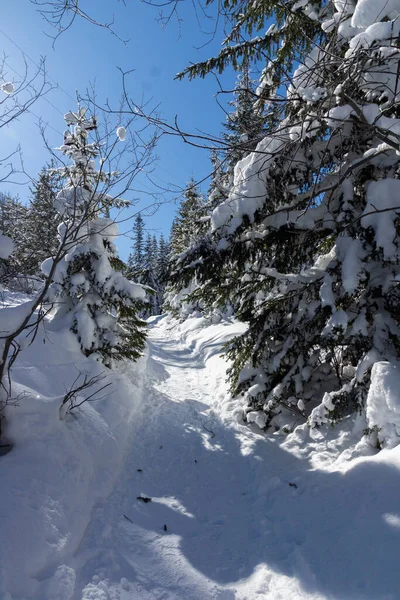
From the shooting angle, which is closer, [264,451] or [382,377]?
[382,377]

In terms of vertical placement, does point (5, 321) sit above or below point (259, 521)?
above

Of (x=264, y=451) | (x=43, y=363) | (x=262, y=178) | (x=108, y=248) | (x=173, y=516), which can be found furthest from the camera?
(x=108, y=248)

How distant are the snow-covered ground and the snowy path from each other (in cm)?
1

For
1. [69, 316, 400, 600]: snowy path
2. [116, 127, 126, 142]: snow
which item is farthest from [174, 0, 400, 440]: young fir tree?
[116, 127, 126, 142]: snow

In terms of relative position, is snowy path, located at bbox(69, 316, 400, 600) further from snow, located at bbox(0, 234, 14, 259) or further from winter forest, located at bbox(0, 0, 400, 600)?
snow, located at bbox(0, 234, 14, 259)

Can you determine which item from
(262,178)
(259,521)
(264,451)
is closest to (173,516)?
(259,521)

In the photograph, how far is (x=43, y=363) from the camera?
262 inches

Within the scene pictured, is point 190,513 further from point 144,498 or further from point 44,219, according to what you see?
point 44,219

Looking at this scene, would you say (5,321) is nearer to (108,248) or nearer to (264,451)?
(264,451)

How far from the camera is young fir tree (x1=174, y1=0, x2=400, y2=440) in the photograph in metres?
3.88

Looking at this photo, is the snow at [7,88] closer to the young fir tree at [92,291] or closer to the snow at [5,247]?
the snow at [5,247]

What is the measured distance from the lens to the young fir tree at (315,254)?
3881mm

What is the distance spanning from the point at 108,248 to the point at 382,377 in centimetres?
775

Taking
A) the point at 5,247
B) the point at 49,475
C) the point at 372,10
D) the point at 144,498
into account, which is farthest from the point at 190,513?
the point at 372,10
